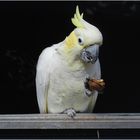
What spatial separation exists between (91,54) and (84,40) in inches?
3.1

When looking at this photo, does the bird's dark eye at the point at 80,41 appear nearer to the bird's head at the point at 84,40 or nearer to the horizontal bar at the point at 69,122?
the bird's head at the point at 84,40

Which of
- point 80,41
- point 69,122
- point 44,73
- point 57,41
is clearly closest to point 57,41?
point 57,41

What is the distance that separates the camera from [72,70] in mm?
2748

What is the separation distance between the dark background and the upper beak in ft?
3.48

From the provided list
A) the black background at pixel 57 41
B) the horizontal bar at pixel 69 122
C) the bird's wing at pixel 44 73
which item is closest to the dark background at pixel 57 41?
the black background at pixel 57 41

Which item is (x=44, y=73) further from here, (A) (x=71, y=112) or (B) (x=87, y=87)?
(A) (x=71, y=112)

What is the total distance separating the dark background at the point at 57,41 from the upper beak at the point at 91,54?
106cm


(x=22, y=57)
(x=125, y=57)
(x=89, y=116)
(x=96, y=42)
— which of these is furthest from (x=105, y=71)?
(x=89, y=116)

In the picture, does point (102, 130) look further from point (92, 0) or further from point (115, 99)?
point (115, 99)

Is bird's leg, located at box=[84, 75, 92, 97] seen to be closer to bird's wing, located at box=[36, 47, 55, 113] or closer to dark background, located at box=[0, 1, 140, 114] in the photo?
bird's wing, located at box=[36, 47, 55, 113]

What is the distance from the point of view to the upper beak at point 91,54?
2.63 m

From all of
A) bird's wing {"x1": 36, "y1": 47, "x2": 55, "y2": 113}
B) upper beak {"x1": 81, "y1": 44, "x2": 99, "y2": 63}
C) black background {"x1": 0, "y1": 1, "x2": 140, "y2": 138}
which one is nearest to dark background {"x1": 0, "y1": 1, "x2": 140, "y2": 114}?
black background {"x1": 0, "y1": 1, "x2": 140, "y2": 138}

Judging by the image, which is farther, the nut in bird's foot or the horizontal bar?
the nut in bird's foot

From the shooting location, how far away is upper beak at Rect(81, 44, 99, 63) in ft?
8.64
